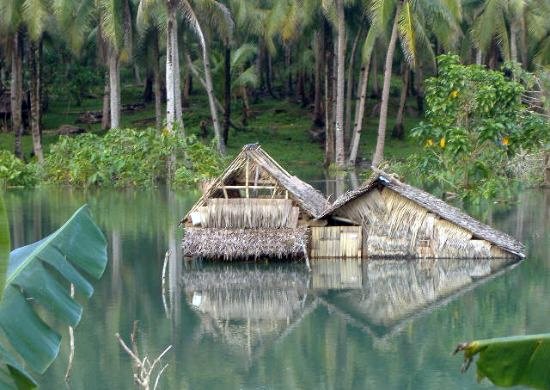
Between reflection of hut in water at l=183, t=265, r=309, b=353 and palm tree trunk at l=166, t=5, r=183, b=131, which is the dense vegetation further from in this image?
reflection of hut in water at l=183, t=265, r=309, b=353

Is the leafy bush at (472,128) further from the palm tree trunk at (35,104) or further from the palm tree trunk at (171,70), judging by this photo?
the palm tree trunk at (35,104)

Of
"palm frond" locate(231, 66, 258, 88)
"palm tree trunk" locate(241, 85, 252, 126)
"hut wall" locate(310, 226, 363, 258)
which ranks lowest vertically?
"hut wall" locate(310, 226, 363, 258)

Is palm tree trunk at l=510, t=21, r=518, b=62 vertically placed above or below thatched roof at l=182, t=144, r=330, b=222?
above

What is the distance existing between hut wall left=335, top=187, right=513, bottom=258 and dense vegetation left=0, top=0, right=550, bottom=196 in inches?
123

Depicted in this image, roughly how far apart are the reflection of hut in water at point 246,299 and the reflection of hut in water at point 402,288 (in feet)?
2.33

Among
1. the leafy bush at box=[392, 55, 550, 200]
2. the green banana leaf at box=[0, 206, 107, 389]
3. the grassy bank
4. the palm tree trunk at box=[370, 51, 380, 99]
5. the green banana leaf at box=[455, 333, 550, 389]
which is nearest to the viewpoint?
the green banana leaf at box=[455, 333, 550, 389]

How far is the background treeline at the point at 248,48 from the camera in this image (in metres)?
31.2

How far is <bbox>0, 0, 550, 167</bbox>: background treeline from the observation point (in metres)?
31.2

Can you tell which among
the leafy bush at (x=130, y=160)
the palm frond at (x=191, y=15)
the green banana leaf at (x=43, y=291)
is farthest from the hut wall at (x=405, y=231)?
the palm frond at (x=191, y=15)

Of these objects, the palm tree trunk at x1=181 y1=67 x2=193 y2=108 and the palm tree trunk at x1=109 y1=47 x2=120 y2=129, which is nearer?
the palm tree trunk at x1=109 y1=47 x2=120 y2=129

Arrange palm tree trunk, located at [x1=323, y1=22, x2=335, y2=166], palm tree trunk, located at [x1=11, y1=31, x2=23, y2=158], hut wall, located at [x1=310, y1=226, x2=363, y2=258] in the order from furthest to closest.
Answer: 1. palm tree trunk, located at [x1=323, y1=22, x2=335, y2=166]
2. palm tree trunk, located at [x1=11, y1=31, x2=23, y2=158]
3. hut wall, located at [x1=310, y1=226, x2=363, y2=258]

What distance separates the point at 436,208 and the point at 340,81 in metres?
17.2

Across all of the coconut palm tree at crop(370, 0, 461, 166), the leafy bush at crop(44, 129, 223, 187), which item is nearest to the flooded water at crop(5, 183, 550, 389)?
the leafy bush at crop(44, 129, 223, 187)

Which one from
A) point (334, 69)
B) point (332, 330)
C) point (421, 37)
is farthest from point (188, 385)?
point (334, 69)
